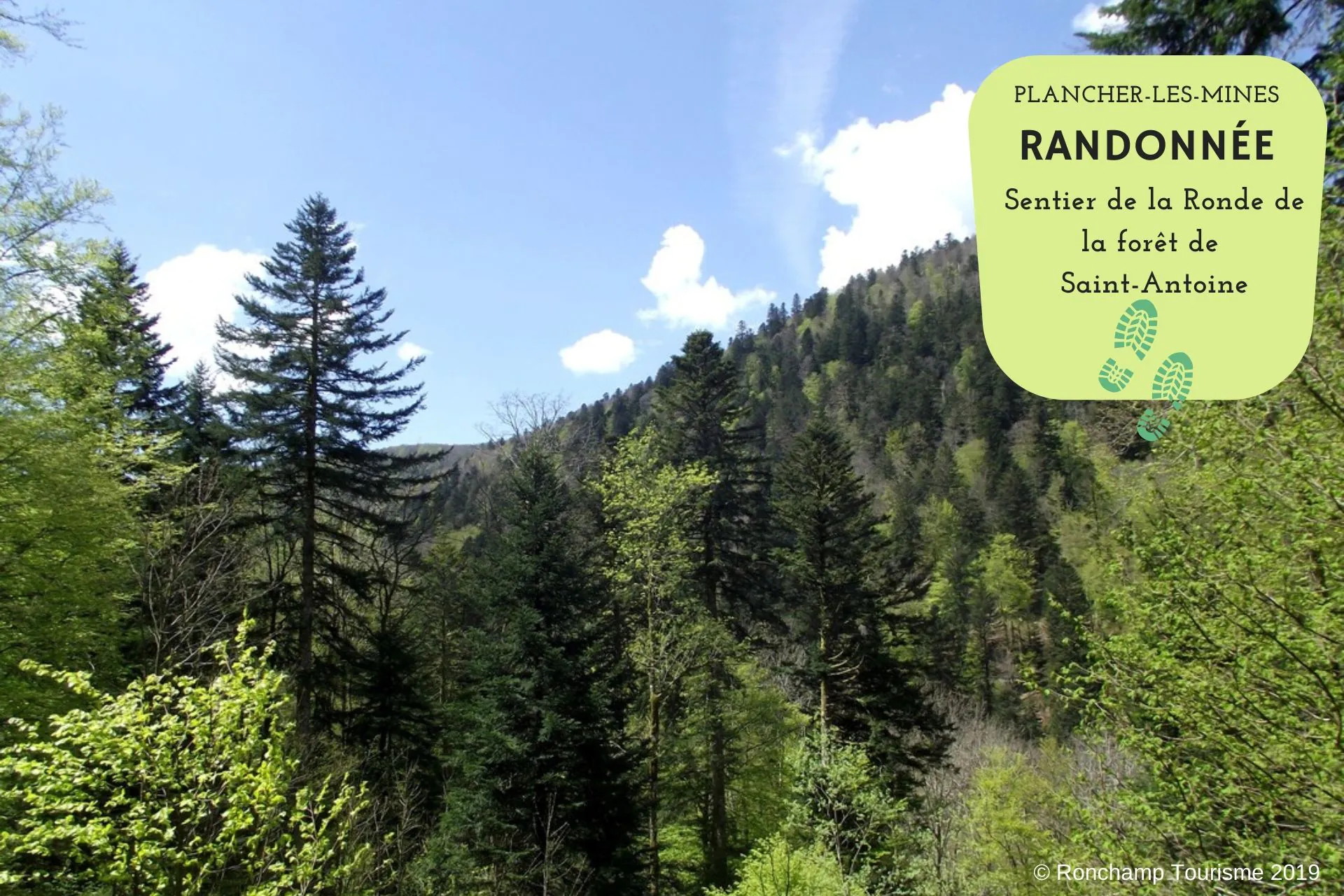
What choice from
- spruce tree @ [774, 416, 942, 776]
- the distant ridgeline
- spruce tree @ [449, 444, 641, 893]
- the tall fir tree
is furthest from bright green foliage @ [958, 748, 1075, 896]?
spruce tree @ [449, 444, 641, 893]

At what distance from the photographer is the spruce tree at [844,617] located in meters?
17.5

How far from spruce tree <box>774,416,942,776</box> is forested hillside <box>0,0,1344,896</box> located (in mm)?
120

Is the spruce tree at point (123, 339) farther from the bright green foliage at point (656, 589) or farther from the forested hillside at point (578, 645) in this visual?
the bright green foliage at point (656, 589)

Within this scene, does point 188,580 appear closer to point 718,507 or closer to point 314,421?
point 314,421

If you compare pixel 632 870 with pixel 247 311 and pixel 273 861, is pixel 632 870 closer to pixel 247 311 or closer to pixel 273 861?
pixel 273 861

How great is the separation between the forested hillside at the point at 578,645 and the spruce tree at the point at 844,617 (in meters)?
0.12

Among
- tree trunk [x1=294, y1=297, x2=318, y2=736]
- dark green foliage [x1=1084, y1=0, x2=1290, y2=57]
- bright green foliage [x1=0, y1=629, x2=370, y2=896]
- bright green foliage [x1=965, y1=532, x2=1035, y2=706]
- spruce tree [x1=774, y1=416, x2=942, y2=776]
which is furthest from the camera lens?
bright green foliage [x1=965, y1=532, x2=1035, y2=706]

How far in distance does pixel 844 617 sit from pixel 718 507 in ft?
15.7

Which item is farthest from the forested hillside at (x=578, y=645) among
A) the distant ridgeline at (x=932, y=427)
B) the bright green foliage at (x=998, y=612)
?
the bright green foliage at (x=998, y=612)

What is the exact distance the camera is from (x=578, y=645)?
44.4 feet

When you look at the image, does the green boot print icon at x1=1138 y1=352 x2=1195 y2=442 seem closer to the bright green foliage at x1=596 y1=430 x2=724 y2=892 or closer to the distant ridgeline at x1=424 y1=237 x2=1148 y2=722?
the distant ridgeline at x1=424 y1=237 x2=1148 y2=722

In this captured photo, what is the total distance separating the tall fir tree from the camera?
1800 centimetres

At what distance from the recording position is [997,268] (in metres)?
3.07

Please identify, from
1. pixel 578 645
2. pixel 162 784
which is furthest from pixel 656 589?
pixel 162 784
